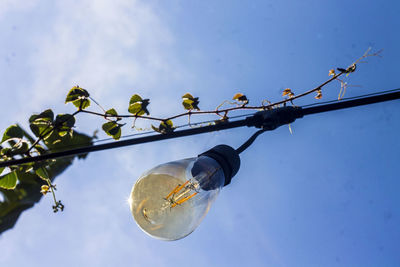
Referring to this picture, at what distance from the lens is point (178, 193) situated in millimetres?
1249

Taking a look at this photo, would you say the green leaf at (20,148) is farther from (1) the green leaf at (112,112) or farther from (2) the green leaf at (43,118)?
(1) the green leaf at (112,112)

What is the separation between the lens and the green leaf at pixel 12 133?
140 centimetres

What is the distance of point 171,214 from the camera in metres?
1.22

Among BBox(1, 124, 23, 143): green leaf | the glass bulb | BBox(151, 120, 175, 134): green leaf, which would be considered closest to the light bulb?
the glass bulb

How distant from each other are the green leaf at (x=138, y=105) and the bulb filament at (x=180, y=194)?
51 centimetres

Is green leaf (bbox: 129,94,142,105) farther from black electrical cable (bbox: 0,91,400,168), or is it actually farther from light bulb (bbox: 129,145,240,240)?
black electrical cable (bbox: 0,91,400,168)

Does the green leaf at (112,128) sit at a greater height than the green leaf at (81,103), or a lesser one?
lesser

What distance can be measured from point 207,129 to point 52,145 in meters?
0.97

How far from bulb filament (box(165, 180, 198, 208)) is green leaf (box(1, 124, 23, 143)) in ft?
2.63

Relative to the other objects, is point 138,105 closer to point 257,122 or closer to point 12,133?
point 12,133

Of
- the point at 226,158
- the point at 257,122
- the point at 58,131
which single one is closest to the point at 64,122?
the point at 58,131

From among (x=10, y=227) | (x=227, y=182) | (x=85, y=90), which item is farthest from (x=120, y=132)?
(x=10, y=227)

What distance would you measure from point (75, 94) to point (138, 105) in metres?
0.31

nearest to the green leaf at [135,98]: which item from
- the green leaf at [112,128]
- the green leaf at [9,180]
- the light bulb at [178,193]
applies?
the green leaf at [112,128]
